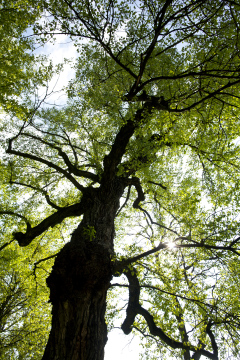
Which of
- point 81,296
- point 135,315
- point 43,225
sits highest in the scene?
point 43,225

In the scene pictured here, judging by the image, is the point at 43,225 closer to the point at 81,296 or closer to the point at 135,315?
the point at 81,296

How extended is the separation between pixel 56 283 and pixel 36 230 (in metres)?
2.09

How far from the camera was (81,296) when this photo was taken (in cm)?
324

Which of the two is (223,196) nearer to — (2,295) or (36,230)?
(36,230)

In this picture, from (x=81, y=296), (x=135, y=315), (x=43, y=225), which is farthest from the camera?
(x=135, y=315)

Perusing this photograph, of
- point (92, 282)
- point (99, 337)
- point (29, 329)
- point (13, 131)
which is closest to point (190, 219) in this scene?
point (92, 282)

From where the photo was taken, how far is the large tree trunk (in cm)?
277

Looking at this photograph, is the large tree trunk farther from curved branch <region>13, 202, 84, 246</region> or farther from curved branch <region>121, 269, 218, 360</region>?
curved branch <region>121, 269, 218, 360</region>

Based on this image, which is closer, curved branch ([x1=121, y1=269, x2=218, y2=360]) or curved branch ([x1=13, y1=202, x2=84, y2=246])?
curved branch ([x1=13, y1=202, x2=84, y2=246])

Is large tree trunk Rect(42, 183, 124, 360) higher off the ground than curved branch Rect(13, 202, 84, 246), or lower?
lower

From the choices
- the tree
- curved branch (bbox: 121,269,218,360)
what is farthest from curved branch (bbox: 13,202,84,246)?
curved branch (bbox: 121,269,218,360)

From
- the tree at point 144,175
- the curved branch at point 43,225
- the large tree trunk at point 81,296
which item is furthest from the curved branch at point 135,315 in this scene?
the large tree trunk at point 81,296

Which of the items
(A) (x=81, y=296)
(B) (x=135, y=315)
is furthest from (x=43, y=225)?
(B) (x=135, y=315)

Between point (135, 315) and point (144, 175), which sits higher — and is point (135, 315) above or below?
below
